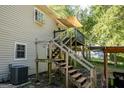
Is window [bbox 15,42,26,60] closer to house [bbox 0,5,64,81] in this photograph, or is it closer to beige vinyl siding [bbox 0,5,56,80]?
house [bbox 0,5,64,81]

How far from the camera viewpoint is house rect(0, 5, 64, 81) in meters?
10.8

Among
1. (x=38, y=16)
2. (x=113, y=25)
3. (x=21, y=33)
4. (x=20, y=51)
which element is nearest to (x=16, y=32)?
(x=21, y=33)

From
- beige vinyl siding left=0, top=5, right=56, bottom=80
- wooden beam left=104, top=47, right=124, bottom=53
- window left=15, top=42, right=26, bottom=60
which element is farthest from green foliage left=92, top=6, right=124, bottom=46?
window left=15, top=42, right=26, bottom=60

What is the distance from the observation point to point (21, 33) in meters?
12.4

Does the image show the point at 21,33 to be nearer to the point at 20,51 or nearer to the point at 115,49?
the point at 20,51

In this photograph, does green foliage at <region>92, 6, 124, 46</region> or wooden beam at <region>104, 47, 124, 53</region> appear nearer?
wooden beam at <region>104, 47, 124, 53</region>

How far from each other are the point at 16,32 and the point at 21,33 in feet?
1.92

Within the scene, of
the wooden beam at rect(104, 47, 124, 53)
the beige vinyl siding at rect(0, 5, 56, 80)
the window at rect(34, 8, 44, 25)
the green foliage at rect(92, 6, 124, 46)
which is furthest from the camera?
the green foliage at rect(92, 6, 124, 46)

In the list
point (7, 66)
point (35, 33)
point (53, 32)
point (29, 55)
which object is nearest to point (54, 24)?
point (53, 32)

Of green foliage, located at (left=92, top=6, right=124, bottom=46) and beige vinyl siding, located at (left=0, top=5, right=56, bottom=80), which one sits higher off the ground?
green foliage, located at (left=92, top=6, right=124, bottom=46)

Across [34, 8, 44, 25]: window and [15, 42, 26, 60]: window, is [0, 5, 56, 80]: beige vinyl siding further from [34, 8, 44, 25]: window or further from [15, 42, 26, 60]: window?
[34, 8, 44, 25]: window

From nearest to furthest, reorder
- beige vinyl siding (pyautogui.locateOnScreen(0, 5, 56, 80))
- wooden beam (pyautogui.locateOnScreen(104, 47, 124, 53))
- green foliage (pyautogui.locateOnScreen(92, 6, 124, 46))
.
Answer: beige vinyl siding (pyautogui.locateOnScreen(0, 5, 56, 80)) < wooden beam (pyautogui.locateOnScreen(104, 47, 124, 53)) < green foliage (pyautogui.locateOnScreen(92, 6, 124, 46))

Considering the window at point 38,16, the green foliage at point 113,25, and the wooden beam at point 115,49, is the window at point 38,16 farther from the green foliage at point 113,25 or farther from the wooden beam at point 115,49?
the green foliage at point 113,25

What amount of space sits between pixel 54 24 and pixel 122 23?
6.63 metres
